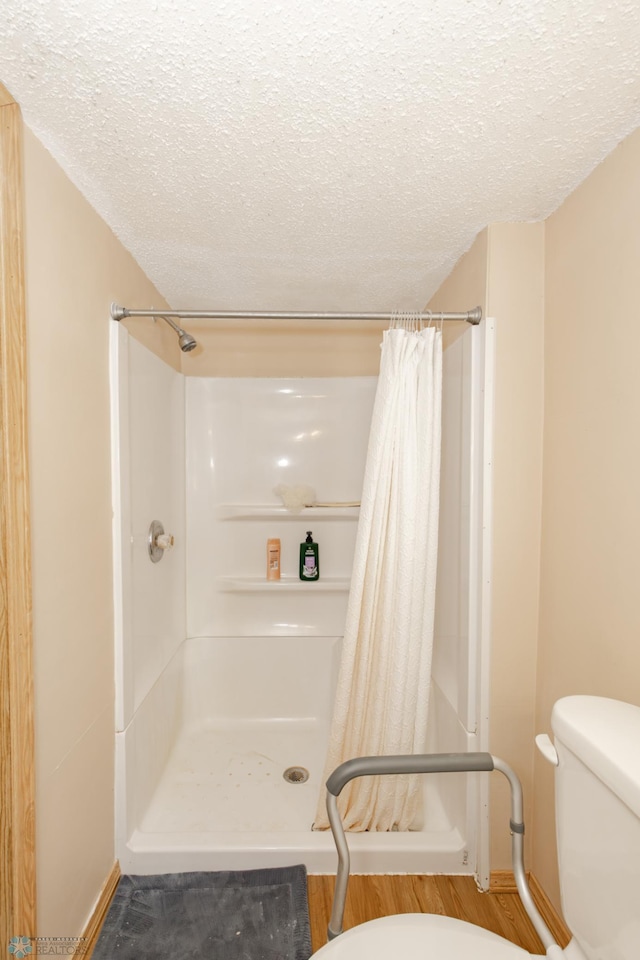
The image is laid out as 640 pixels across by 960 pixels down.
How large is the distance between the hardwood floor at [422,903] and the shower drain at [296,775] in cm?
48

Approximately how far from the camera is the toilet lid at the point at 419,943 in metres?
0.90

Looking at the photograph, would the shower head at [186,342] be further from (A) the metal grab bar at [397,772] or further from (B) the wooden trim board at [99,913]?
(B) the wooden trim board at [99,913]

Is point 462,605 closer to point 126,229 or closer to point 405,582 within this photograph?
point 405,582

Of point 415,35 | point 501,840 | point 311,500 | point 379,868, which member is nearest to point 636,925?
point 501,840

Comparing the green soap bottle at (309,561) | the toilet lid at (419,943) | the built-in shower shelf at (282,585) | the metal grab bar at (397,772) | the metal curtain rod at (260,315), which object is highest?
the metal curtain rod at (260,315)

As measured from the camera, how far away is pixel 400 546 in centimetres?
164

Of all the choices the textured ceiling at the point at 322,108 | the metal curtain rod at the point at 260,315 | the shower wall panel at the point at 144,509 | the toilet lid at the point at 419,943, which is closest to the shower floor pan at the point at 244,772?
the shower wall panel at the point at 144,509

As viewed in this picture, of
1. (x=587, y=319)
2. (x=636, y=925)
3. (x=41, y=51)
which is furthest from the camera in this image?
(x=587, y=319)

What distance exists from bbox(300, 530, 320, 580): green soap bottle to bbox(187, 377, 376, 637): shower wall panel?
0.06m

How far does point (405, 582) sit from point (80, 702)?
39.7 inches

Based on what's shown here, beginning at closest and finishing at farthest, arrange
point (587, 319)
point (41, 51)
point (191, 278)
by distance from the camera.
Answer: point (41, 51), point (587, 319), point (191, 278)

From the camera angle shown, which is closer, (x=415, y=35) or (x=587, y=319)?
(x=415, y=35)

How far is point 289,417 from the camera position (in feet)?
8.53

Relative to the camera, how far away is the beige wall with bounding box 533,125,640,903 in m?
1.12
